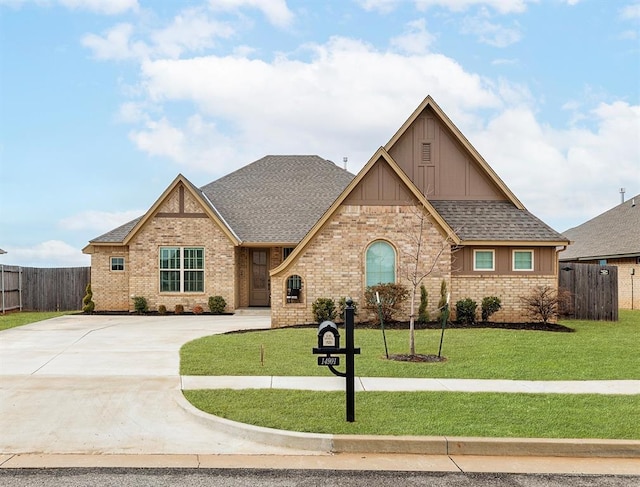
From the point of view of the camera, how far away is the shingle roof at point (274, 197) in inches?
1101

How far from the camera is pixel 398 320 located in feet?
67.1

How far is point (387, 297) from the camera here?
19875 mm

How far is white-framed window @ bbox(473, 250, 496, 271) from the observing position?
850 inches

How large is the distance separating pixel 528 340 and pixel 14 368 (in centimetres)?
1240

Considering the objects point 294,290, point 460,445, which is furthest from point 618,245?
point 460,445

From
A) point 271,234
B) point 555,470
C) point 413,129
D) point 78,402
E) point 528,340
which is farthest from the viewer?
point 271,234

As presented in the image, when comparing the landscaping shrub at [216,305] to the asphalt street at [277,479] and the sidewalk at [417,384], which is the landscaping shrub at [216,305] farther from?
the asphalt street at [277,479]

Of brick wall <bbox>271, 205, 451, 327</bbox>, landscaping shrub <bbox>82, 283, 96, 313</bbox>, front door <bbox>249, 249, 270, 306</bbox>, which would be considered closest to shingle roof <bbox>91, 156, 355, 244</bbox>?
front door <bbox>249, 249, 270, 306</bbox>

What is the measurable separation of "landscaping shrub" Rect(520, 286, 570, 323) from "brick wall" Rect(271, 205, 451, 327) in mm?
3902

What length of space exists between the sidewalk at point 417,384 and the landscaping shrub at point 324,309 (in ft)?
30.1

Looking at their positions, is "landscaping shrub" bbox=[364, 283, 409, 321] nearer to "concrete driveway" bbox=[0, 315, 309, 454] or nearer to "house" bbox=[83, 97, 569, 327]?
"house" bbox=[83, 97, 569, 327]

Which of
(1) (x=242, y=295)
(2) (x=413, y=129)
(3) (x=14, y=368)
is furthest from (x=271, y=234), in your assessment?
(3) (x=14, y=368)

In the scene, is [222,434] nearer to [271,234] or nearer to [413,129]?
[413,129]

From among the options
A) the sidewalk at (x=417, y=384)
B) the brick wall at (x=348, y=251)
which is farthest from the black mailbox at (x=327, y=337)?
the brick wall at (x=348, y=251)
